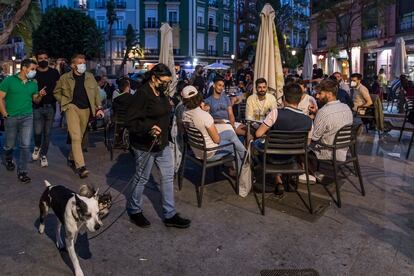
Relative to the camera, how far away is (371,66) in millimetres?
32719

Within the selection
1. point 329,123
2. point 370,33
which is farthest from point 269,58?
point 370,33

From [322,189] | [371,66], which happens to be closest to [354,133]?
[322,189]

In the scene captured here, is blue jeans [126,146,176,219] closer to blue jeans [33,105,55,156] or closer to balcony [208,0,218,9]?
blue jeans [33,105,55,156]

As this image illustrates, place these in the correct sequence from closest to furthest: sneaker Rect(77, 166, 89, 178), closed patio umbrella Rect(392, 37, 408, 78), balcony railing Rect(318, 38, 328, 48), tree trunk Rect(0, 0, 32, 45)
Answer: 1. sneaker Rect(77, 166, 89, 178)
2. tree trunk Rect(0, 0, 32, 45)
3. closed patio umbrella Rect(392, 37, 408, 78)
4. balcony railing Rect(318, 38, 328, 48)

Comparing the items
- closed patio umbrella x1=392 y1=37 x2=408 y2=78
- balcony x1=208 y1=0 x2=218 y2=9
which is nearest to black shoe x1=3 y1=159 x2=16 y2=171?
closed patio umbrella x1=392 y1=37 x2=408 y2=78

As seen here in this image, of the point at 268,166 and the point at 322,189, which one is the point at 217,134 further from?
the point at 322,189

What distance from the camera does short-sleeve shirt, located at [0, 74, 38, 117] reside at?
244 inches

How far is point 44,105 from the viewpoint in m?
7.23

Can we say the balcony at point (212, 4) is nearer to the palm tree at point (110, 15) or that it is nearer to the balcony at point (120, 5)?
the balcony at point (120, 5)

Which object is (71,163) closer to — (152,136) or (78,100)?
(78,100)

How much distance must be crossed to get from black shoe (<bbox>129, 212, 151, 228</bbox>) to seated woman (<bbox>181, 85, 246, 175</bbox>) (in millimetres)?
1238

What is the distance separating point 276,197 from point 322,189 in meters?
0.74

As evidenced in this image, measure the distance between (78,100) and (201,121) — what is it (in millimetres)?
2204

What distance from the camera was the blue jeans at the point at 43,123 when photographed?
7.23 metres
